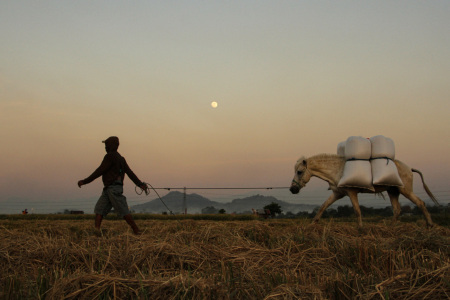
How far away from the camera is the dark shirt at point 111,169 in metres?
7.79

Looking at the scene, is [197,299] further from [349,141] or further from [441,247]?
[349,141]

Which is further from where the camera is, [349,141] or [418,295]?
[349,141]

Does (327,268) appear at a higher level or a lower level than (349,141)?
lower

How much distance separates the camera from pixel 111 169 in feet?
26.0

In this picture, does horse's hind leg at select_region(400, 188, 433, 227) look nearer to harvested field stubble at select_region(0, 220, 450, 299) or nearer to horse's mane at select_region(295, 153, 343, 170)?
horse's mane at select_region(295, 153, 343, 170)

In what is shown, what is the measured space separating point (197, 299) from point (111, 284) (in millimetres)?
624

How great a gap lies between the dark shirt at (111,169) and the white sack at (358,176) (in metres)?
5.31

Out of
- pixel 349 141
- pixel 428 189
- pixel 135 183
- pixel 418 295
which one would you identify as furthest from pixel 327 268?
pixel 428 189

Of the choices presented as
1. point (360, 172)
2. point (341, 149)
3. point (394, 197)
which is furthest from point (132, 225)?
point (394, 197)

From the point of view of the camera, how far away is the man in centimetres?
775

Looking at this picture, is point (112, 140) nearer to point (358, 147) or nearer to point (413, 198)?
point (358, 147)

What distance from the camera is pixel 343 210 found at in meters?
21.4

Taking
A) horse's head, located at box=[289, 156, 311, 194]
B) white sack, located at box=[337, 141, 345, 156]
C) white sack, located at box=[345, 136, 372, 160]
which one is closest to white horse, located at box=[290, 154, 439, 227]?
horse's head, located at box=[289, 156, 311, 194]

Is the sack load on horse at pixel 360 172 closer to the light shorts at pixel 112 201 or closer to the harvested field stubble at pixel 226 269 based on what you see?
the harvested field stubble at pixel 226 269
